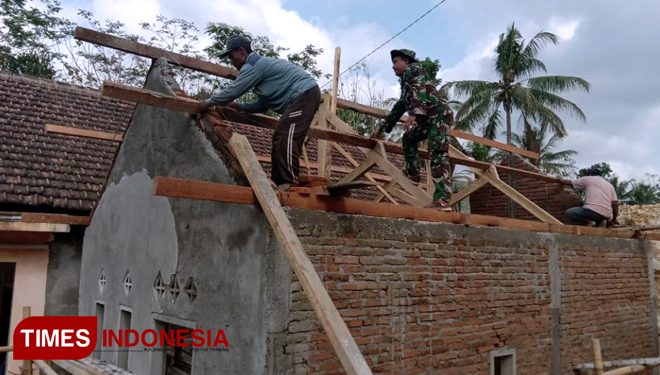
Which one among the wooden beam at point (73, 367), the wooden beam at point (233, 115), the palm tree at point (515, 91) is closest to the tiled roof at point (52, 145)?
the wooden beam at point (73, 367)

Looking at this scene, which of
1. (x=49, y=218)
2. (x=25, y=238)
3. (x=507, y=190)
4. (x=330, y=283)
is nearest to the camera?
(x=330, y=283)

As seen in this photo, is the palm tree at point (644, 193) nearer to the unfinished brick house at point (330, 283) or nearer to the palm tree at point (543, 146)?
the palm tree at point (543, 146)

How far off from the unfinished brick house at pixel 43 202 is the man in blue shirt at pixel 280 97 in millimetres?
3949

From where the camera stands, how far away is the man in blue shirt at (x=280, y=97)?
15.5 feet

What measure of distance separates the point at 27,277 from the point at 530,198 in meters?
9.05

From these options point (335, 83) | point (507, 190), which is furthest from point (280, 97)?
point (507, 190)

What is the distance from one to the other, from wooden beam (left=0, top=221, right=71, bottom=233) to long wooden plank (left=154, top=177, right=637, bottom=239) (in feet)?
14.5

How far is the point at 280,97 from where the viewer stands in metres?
5.07

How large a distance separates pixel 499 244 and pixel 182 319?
3.46 metres

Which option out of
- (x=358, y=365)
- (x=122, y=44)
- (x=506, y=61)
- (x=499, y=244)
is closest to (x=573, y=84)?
(x=506, y=61)

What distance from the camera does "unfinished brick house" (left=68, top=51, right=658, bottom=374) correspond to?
13.9 feet

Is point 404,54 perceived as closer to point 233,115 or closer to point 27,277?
point 233,115

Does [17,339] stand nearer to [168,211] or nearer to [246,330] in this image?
[168,211]

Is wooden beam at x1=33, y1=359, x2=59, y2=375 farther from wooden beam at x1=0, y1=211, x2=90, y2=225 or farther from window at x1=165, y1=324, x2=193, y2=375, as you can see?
wooden beam at x1=0, y1=211, x2=90, y2=225
